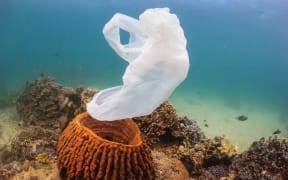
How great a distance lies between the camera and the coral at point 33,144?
519cm

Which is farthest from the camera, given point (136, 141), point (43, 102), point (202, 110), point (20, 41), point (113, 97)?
point (20, 41)

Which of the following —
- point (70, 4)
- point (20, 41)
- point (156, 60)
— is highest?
point (70, 4)

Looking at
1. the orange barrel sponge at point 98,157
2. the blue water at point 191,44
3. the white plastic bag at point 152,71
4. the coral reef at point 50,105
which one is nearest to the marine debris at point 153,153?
the orange barrel sponge at point 98,157

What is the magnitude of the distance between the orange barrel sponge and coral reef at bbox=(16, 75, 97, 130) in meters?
5.21

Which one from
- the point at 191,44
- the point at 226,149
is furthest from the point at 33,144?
the point at 191,44

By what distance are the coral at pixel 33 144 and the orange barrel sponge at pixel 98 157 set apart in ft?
4.89

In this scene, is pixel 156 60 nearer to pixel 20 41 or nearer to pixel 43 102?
pixel 43 102

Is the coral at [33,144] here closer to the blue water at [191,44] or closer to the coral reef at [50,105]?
the coral reef at [50,105]

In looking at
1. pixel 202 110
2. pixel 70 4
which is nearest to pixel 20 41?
pixel 70 4

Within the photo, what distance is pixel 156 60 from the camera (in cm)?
305

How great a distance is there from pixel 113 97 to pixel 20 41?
136300 mm

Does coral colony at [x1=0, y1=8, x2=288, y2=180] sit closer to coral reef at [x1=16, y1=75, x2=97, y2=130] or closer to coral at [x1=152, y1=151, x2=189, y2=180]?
coral at [x1=152, y1=151, x2=189, y2=180]

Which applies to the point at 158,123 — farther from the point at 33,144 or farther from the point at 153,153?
the point at 33,144

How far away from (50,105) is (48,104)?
74 millimetres
